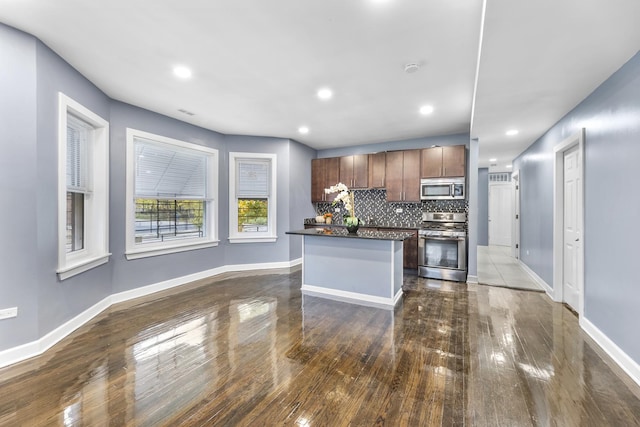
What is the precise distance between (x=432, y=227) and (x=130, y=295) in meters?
5.03

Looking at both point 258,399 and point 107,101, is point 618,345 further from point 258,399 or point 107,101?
point 107,101

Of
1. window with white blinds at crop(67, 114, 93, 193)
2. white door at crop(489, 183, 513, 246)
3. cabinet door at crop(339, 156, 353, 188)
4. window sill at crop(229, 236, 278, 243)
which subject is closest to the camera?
window with white blinds at crop(67, 114, 93, 193)

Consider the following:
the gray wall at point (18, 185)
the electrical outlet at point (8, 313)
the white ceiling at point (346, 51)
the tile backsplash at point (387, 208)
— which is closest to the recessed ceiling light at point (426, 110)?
the white ceiling at point (346, 51)

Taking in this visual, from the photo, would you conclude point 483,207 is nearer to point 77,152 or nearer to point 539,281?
point 539,281

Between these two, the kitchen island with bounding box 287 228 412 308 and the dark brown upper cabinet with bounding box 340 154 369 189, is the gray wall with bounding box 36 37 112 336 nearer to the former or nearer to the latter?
the kitchen island with bounding box 287 228 412 308

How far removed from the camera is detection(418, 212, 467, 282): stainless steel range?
4797mm

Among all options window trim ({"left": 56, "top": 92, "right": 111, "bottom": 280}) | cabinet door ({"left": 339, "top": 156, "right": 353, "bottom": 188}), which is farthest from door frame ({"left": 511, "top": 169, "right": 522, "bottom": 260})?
window trim ({"left": 56, "top": 92, "right": 111, "bottom": 280})

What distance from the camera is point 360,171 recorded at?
5992mm

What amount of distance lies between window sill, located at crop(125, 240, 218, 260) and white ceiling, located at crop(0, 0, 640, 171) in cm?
207

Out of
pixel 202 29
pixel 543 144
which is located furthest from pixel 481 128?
pixel 202 29

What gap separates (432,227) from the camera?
5.23 m

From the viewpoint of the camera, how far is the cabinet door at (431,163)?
5.19m

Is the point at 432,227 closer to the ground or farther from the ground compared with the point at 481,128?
closer to the ground

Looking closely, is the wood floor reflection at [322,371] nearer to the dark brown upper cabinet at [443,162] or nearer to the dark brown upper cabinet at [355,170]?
the dark brown upper cabinet at [443,162]
